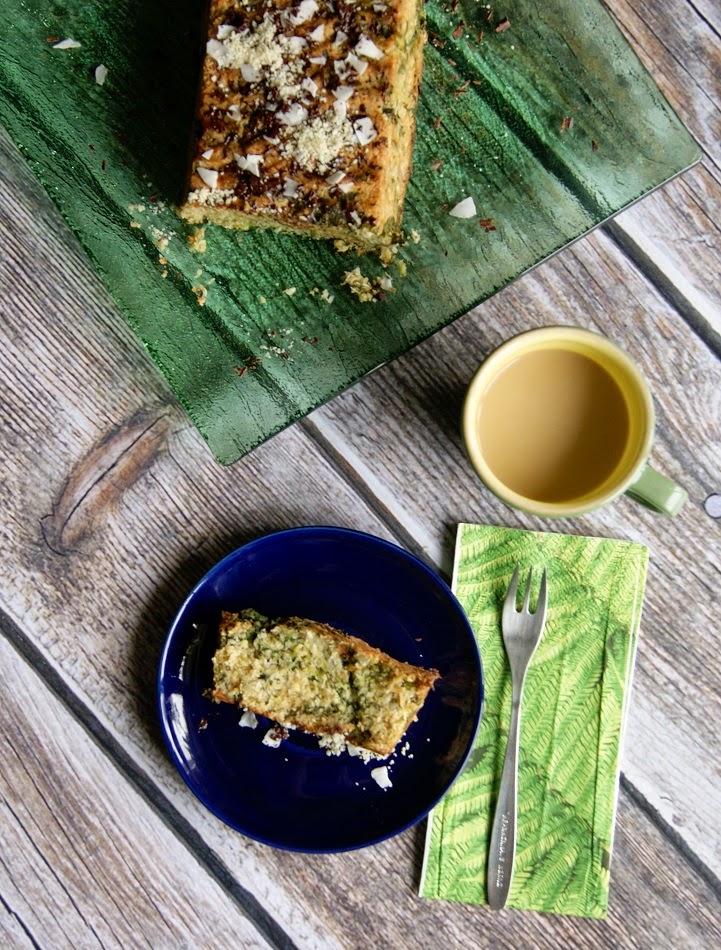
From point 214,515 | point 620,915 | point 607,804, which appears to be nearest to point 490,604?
point 607,804

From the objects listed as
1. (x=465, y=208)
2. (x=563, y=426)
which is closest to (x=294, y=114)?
(x=465, y=208)

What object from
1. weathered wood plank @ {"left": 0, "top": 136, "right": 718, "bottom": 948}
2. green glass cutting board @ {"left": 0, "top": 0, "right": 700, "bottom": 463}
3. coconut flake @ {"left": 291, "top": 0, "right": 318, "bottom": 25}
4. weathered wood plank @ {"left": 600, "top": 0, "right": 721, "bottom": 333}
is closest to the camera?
coconut flake @ {"left": 291, "top": 0, "right": 318, "bottom": 25}

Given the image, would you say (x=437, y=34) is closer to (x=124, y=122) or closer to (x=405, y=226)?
(x=405, y=226)

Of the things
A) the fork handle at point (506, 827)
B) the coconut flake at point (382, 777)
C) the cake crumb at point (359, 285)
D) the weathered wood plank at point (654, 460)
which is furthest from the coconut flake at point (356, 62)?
the coconut flake at point (382, 777)

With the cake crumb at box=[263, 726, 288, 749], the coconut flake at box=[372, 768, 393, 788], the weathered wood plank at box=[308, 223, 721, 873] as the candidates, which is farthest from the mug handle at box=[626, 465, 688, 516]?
the cake crumb at box=[263, 726, 288, 749]

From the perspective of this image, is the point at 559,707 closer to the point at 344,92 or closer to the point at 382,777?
the point at 382,777

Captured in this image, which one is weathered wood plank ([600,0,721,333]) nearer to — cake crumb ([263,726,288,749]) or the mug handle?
the mug handle
